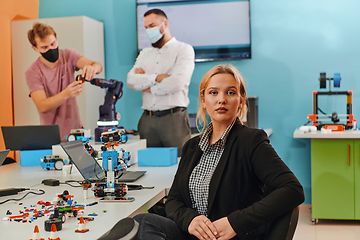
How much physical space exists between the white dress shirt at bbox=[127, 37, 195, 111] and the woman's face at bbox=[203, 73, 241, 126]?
1.62 metres

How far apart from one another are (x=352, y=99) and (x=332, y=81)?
280 millimetres

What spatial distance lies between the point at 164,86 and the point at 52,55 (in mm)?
1624

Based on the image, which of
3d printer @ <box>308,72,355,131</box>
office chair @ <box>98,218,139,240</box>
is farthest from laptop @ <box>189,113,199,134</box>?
office chair @ <box>98,218,139,240</box>

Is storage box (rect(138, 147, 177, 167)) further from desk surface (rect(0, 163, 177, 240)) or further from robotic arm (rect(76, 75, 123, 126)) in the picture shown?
robotic arm (rect(76, 75, 123, 126))

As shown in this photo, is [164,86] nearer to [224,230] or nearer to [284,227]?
[224,230]

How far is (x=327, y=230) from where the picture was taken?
3.31 metres

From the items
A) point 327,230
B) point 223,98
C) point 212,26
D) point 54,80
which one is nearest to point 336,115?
point 327,230

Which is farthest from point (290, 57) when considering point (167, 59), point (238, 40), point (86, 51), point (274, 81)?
point (86, 51)

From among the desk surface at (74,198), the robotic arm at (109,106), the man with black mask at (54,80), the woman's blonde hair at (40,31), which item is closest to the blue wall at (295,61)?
the man with black mask at (54,80)

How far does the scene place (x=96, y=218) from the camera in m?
1.34

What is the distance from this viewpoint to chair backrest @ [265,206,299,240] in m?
1.17

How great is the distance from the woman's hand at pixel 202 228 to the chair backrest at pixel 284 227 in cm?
19

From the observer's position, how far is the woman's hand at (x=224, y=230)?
1.30 m

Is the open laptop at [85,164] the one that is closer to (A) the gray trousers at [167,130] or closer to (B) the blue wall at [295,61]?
(A) the gray trousers at [167,130]
